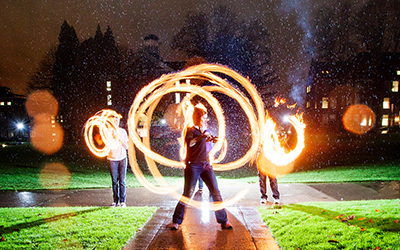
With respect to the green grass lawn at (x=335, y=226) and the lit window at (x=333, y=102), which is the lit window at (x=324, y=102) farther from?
the green grass lawn at (x=335, y=226)

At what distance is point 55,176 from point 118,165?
24.6ft

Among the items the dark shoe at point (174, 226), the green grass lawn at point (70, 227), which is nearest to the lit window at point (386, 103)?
the green grass lawn at point (70, 227)

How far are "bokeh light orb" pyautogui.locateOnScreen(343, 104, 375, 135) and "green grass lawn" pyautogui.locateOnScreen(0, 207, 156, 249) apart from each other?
49052mm

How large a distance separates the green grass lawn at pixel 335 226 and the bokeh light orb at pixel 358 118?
46.9 m

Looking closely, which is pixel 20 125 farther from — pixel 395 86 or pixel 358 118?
pixel 395 86

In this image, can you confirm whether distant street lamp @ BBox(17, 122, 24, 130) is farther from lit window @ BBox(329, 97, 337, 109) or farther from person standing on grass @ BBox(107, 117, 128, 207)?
person standing on grass @ BBox(107, 117, 128, 207)

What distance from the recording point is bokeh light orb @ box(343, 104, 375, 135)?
1869 inches

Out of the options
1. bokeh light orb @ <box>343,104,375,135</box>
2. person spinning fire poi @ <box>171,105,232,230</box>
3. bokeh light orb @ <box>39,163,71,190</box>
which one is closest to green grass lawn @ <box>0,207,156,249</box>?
person spinning fire poi @ <box>171,105,232,230</box>

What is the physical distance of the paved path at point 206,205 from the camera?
4707 millimetres

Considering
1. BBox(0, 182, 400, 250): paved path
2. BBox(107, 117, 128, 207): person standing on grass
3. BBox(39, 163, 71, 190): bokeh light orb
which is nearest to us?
BBox(0, 182, 400, 250): paved path

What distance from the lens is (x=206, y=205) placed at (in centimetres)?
697

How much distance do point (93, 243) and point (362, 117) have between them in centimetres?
5286

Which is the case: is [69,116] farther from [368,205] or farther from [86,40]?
[368,205]

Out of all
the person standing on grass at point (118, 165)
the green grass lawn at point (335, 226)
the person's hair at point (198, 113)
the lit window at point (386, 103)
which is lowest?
the green grass lawn at point (335, 226)
